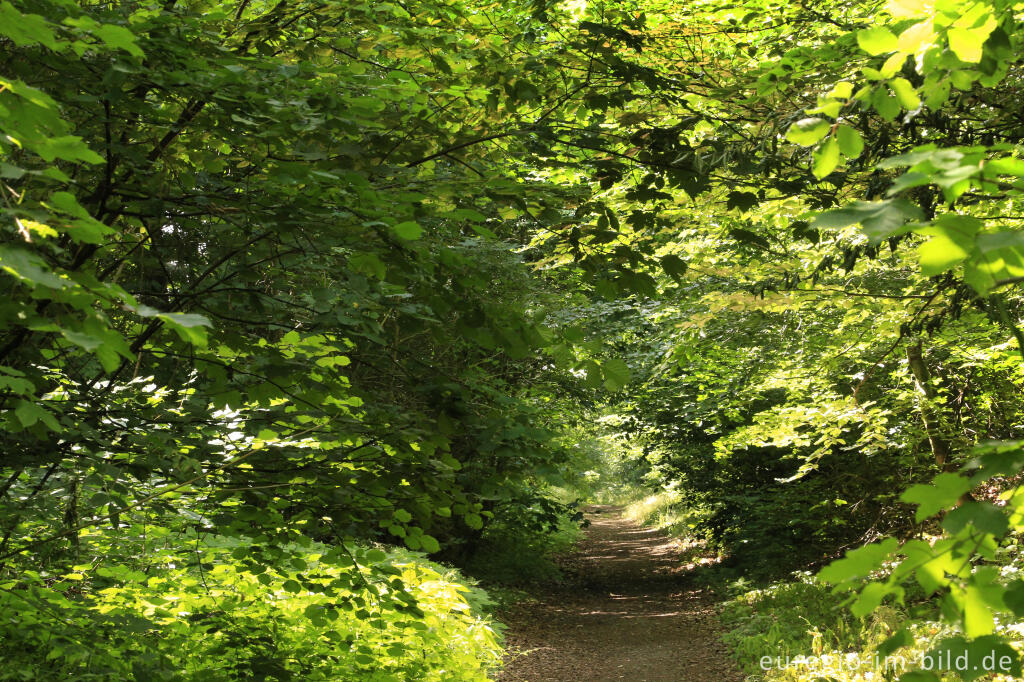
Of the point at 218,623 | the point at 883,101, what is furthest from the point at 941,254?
the point at 218,623

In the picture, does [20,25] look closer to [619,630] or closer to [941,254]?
[941,254]

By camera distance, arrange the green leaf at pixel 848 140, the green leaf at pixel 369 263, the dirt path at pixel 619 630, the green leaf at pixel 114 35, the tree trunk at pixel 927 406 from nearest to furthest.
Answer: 1. the green leaf at pixel 848 140
2. the green leaf at pixel 114 35
3. the green leaf at pixel 369 263
4. the tree trunk at pixel 927 406
5. the dirt path at pixel 619 630

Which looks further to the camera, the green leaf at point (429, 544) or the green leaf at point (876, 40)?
the green leaf at point (429, 544)

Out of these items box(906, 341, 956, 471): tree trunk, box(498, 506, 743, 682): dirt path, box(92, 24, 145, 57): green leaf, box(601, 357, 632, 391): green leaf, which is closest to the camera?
box(92, 24, 145, 57): green leaf

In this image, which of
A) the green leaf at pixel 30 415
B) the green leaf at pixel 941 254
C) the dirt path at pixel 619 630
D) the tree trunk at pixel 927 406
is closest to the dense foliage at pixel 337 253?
the green leaf at pixel 941 254

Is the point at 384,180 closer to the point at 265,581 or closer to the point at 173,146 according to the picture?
the point at 173,146

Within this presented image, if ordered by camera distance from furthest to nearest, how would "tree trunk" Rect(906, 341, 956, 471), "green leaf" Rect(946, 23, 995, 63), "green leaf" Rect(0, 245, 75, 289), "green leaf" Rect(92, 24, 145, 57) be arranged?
"tree trunk" Rect(906, 341, 956, 471) < "green leaf" Rect(92, 24, 145, 57) < "green leaf" Rect(946, 23, 995, 63) < "green leaf" Rect(0, 245, 75, 289)

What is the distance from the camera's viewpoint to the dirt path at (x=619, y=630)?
30.9 ft

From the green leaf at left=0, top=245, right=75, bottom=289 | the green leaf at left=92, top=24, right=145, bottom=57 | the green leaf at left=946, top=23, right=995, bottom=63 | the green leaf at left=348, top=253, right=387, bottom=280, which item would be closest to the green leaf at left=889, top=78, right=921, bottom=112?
the green leaf at left=946, top=23, right=995, bottom=63

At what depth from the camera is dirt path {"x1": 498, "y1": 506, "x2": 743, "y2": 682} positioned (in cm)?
943

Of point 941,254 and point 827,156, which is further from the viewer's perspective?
point 827,156

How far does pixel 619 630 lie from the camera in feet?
38.9

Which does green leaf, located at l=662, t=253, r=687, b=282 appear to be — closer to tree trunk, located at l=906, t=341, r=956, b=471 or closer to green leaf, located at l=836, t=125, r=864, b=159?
green leaf, located at l=836, t=125, r=864, b=159

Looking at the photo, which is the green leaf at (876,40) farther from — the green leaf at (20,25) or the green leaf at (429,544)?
the green leaf at (429,544)
